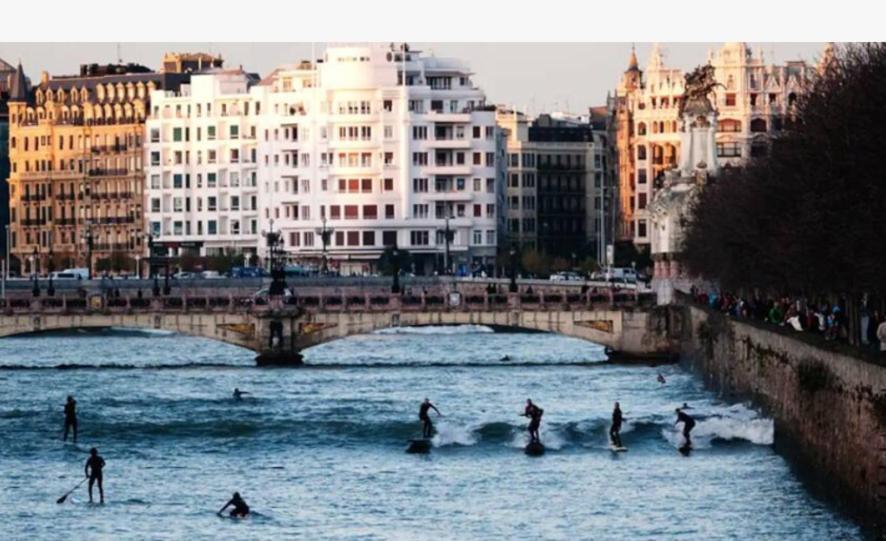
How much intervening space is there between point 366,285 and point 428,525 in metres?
99.8

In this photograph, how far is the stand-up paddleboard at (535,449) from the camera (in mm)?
74875

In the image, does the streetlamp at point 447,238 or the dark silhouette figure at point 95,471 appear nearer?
the dark silhouette figure at point 95,471

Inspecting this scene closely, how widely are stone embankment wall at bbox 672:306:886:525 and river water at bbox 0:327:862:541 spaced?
70 cm

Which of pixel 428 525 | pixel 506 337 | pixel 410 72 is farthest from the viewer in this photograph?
pixel 410 72

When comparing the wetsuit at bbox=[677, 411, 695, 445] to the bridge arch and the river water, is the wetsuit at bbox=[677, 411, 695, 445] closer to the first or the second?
the river water

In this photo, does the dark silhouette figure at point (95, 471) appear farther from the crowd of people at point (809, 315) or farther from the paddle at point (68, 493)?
the crowd of people at point (809, 315)

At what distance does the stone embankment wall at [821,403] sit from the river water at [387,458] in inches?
27.7

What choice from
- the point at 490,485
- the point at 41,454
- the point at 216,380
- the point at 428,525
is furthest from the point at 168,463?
the point at 216,380

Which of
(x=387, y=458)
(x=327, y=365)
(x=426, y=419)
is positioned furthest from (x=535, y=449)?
(x=327, y=365)

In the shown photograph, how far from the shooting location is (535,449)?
247 ft

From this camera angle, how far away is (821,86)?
78.9 meters

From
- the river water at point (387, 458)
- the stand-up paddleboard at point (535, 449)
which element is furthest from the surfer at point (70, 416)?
the stand-up paddleboard at point (535, 449)

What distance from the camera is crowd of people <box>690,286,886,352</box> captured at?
213 feet

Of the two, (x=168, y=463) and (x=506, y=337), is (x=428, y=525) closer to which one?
(x=168, y=463)
